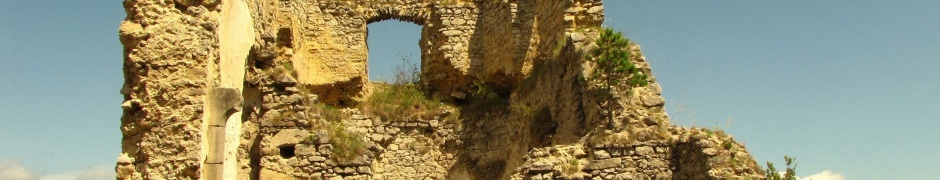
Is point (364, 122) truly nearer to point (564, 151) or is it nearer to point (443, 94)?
point (443, 94)

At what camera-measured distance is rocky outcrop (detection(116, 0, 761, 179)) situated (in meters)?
10.9

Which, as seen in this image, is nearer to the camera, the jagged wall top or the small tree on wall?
the small tree on wall

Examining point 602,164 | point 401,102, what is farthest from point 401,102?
point 602,164

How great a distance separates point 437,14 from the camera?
1792 centimetres

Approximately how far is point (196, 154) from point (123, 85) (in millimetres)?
1192

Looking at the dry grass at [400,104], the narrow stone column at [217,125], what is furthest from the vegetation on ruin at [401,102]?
the narrow stone column at [217,125]

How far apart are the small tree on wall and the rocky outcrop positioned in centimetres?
13

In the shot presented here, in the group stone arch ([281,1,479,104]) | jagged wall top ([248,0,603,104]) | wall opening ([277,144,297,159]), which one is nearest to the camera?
wall opening ([277,144,297,159])

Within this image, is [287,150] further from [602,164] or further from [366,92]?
[602,164]

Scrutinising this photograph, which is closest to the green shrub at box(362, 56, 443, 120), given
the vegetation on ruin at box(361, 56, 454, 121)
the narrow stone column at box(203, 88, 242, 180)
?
the vegetation on ruin at box(361, 56, 454, 121)

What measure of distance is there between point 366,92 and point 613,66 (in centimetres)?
529

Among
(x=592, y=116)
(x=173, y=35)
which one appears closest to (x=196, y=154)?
(x=173, y=35)

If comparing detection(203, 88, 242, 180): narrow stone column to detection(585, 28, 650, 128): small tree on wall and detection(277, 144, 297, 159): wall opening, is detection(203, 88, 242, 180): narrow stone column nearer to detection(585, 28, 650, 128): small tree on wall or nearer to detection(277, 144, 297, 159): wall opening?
detection(277, 144, 297, 159): wall opening

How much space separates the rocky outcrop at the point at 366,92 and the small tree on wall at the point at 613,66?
127 mm
